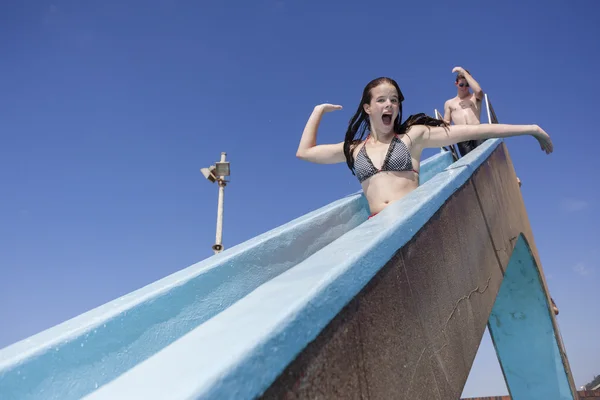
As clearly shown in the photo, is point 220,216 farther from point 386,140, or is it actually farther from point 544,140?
point 544,140

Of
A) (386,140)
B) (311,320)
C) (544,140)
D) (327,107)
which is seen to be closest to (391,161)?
(386,140)

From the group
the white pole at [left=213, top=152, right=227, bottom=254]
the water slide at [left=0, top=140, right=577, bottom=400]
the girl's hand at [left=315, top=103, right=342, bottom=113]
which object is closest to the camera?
the water slide at [left=0, top=140, right=577, bottom=400]

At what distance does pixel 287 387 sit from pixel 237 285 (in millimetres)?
1354

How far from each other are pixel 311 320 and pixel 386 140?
2.61 metres

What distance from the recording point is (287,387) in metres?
0.86

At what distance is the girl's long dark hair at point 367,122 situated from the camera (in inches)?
133

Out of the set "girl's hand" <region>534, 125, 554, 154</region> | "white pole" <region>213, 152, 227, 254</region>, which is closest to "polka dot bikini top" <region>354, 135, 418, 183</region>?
"girl's hand" <region>534, 125, 554, 154</region>

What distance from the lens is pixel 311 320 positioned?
0.95 metres

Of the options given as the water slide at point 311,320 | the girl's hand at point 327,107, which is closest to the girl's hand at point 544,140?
the water slide at point 311,320

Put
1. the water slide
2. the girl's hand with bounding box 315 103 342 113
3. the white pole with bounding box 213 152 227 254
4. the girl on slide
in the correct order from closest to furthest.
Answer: the water slide → the girl on slide → the girl's hand with bounding box 315 103 342 113 → the white pole with bounding box 213 152 227 254

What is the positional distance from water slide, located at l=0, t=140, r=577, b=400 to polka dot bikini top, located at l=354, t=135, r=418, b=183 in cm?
51

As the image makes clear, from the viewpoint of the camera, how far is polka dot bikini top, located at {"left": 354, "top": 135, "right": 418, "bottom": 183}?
3.15 meters

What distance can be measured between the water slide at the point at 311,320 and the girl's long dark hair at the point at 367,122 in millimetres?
646

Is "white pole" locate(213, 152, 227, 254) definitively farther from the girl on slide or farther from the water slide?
the water slide
